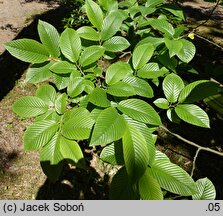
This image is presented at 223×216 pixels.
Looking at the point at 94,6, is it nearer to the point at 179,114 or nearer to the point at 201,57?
the point at 179,114

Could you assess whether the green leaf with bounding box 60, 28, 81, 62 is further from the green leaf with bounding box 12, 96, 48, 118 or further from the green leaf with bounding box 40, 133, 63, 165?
the green leaf with bounding box 40, 133, 63, 165

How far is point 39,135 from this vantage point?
3.33 ft

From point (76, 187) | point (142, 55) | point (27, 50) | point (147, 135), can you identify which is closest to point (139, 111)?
point (147, 135)

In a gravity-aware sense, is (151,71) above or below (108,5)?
below

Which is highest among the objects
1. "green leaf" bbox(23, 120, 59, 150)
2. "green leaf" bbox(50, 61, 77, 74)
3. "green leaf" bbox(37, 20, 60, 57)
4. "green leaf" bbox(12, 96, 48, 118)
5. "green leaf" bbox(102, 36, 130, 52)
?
"green leaf" bbox(37, 20, 60, 57)

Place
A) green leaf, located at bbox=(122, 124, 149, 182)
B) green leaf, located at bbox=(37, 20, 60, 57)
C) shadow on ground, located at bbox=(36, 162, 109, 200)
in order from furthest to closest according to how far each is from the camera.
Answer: shadow on ground, located at bbox=(36, 162, 109, 200)
green leaf, located at bbox=(37, 20, 60, 57)
green leaf, located at bbox=(122, 124, 149, 182)

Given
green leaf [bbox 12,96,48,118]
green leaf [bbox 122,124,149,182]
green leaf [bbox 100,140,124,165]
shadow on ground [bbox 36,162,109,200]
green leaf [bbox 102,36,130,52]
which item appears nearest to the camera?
green leaf [bbox 122,124,149,182]

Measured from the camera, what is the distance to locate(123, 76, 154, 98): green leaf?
1.17 m

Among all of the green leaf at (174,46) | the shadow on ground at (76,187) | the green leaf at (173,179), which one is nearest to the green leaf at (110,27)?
the green leaf at (174,46)

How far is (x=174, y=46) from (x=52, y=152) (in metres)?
0.71

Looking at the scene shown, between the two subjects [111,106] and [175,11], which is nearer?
[111,106]

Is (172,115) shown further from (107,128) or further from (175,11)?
(175,11)

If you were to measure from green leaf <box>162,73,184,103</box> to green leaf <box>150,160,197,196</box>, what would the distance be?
34 centimetres

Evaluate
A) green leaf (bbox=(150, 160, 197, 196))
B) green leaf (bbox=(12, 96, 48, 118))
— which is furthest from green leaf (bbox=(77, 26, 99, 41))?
green leaf (bbox=(150, 160, 197, 196))
